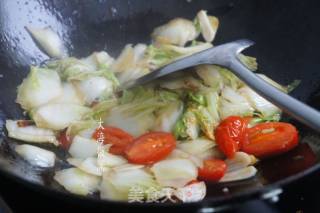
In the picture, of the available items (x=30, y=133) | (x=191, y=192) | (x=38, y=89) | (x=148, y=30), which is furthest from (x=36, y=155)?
(x=148, y=30)

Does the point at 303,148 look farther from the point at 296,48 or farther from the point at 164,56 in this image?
the point at 164,56

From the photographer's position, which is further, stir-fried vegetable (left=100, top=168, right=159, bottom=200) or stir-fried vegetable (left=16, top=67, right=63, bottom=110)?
stir-fried vegetable (left=16, top=67, right=63, bottom=110)

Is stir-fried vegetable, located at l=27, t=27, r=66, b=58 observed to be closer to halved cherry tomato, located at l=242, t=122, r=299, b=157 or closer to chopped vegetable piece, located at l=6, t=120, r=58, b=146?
chopped vegetable piece, located at l=6, t=120, r=58, b=146

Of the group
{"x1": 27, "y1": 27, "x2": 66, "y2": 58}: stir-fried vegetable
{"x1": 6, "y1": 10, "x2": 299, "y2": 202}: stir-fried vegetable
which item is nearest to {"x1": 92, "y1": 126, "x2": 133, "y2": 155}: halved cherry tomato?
{"x1": 6, "y1": 10, "x2": 299, "y2": 202}: stir-fried vegetable

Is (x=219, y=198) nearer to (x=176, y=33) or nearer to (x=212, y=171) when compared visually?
(x=212, y=171)

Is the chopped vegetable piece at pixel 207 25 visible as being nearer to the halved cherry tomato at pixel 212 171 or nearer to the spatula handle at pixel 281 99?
the spatula handle at pixel 281 99

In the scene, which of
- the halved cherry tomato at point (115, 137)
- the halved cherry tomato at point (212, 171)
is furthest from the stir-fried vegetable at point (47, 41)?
the halved cherry tomato at point (212, 171)
